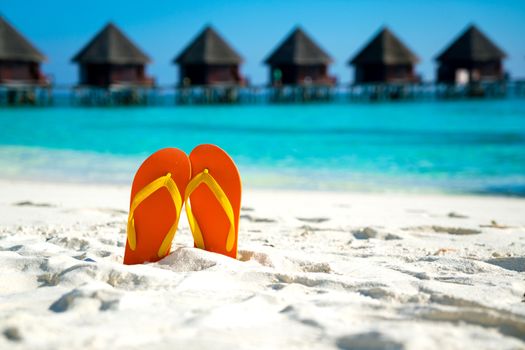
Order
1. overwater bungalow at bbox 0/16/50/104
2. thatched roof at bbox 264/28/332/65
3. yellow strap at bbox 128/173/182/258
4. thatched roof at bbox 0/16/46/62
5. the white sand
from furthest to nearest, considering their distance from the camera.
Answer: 1. thatched roof at bbox 264/28/332/65
2. overwater bungalow at bbox 0/16/50/104
3. thatched roof at bbox 0/16/46/62
4. yellow strap at bbox 128/173/182/258
5. the white sand

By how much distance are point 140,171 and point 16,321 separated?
0.99 metres

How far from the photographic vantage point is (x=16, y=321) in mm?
1899

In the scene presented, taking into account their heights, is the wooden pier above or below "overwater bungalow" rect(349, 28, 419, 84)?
below

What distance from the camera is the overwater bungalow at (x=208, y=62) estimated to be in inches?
1323

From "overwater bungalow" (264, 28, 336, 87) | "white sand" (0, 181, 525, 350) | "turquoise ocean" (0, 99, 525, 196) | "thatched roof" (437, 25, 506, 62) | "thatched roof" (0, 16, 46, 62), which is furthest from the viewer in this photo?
"thatched roof" (437, 25, 506, 62)

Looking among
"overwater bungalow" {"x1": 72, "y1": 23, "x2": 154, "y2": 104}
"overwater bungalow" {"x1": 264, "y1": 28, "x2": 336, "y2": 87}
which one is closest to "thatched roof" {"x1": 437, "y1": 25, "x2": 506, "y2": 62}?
"overwater bungalow" {"x1": 264, "y1": 28, "x2": 336, "y2": 87}

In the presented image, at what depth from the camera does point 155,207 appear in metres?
2.77

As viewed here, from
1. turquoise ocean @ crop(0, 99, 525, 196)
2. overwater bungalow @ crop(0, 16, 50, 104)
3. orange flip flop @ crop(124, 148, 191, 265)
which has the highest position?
overwater bungalow @ crop(0, 16, 50, 104)

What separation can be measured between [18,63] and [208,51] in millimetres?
8695

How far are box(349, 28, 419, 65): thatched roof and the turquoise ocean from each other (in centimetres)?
1244

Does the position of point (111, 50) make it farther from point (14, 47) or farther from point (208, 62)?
point (208, 62)

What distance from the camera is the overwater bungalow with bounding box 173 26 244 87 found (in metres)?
33.6

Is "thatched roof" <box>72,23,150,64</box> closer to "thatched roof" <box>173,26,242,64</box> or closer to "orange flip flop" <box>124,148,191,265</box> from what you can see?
"thatched roof" <box>173,26,242,64</box>

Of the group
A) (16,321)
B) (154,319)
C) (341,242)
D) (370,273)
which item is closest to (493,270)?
(370,273)
